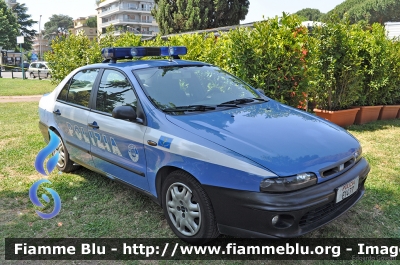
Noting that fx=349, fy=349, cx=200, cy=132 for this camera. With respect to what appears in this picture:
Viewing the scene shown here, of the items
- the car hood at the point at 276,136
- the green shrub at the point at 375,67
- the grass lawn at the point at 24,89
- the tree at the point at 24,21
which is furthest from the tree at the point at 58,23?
the car hood at the point at 276,136

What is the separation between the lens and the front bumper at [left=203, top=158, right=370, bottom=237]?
244 centimetres

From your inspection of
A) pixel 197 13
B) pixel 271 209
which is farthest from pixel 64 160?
pixel 197 13

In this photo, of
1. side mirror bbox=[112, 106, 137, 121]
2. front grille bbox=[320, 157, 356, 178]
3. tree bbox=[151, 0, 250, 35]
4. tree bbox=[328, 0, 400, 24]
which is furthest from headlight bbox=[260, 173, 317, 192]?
tree bbox=[328, 0, 400, 24]

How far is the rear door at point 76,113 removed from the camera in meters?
4.05

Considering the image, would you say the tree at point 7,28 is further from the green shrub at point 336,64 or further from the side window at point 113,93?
the side window at point 113,93

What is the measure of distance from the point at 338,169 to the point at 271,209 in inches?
28.8

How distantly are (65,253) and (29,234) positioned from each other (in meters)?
0.54

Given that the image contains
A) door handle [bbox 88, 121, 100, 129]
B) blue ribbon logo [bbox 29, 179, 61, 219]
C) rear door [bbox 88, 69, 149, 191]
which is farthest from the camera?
door handle [bbox 88, 121, 100, 129]

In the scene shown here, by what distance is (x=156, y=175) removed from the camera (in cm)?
314

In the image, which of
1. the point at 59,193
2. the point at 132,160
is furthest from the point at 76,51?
the point at 132,160

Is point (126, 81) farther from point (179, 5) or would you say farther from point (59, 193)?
point (179, 5)

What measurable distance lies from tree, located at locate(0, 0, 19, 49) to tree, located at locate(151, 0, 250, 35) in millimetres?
37250

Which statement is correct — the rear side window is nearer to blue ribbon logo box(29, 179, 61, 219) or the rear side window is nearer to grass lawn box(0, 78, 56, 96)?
blue ribbon logo box(29, 179, 61, 219)

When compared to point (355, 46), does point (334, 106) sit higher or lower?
lower
